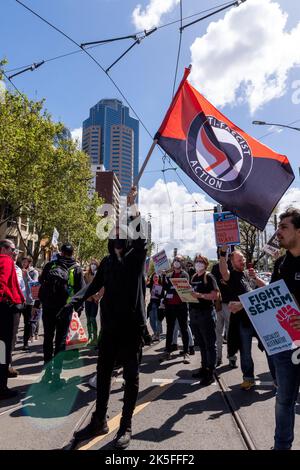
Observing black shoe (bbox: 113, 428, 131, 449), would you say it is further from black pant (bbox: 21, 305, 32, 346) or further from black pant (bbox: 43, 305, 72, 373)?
black pant (bbox: 21, 305, 32, 346)

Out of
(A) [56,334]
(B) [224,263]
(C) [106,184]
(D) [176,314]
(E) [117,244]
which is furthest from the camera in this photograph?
(C) [106,184]

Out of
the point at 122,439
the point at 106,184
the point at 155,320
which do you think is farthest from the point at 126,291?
the point at 106,184

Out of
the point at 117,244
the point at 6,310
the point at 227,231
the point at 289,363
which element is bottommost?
the point at 289,363

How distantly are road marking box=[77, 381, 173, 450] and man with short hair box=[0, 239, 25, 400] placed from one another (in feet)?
5.52

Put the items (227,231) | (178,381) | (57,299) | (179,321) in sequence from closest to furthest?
(57,299) → (178,381) → (179,321) → (227,231)

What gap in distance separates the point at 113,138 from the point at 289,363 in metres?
139

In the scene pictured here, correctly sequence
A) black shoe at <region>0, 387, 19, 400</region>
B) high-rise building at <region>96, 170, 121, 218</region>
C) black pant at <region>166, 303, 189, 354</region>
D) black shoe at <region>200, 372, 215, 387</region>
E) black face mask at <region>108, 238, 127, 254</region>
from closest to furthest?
black face mask at <region>108, 238, 127, 254</region> < black shoe at <region>0, 387, 19, 400</region> < black shoe at <region>200, 372, 215, 387</region> < black pant at <region>166, 303, 189, 354</region> < high-rise building at <region>96, 170, 121, 218</region>

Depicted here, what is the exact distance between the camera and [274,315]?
313 centimetres

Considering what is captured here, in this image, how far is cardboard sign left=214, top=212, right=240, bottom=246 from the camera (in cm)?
950

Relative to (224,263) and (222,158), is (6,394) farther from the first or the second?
(222,158)

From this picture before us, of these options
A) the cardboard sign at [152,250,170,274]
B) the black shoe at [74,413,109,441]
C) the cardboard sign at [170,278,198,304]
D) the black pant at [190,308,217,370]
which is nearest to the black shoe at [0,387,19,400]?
the black shoe at [74,413,109,441]

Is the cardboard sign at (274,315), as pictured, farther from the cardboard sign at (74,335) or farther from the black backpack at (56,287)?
the black backpack at (56,287)

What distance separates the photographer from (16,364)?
22.9 feet
